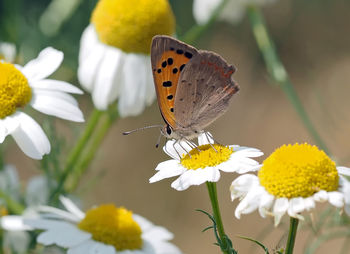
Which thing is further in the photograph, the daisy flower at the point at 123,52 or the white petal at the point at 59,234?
Answer: the daisy flower at the point at 123,52

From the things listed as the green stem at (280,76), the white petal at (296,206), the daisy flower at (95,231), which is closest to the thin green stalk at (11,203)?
the daisy flower at (95,231)

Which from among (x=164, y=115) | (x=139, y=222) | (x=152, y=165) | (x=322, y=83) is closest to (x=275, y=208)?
(x=164, y=115)

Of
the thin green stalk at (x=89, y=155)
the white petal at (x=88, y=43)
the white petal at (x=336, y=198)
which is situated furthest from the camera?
the white petal at (x=88, y=43)

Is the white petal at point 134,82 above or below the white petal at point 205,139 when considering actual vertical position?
above

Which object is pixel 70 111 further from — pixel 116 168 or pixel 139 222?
pixel 116 168

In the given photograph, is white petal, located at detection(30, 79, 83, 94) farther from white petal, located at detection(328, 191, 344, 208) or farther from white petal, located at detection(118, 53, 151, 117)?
white petal, located at detection(328, 191, 344, 208)

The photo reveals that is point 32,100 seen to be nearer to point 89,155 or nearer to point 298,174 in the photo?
point 89,155

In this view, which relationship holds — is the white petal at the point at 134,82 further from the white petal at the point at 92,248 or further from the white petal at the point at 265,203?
the white petal at the point at 265,203

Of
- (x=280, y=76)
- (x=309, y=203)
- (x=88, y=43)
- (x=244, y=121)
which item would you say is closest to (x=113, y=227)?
(x=309, y=203)
